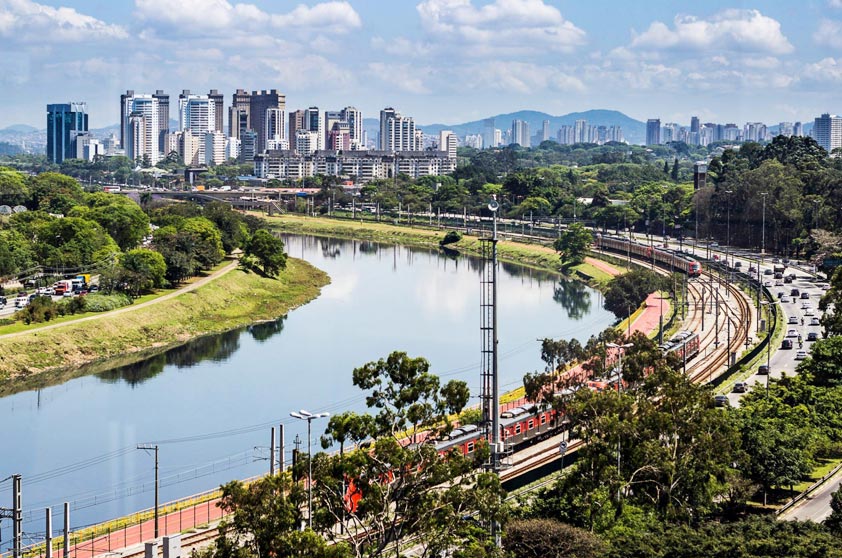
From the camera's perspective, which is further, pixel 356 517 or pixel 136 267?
pixel 136 267

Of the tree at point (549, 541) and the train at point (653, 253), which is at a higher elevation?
the train at point (653, 253)

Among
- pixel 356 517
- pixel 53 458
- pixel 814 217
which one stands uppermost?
pixel 814 217

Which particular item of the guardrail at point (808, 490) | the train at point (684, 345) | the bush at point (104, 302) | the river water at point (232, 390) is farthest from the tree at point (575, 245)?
the guardrail at point (808, 490)

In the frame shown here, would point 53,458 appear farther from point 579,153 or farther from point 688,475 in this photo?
point 579,153

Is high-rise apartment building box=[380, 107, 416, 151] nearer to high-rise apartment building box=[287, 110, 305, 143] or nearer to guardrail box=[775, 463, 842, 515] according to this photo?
high-rise apartment building box=[287, 110, 305, 143]

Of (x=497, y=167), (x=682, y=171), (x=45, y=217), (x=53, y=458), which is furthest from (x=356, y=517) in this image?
(x=497, y=167)

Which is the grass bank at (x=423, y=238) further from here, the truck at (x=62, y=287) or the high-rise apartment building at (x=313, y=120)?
the high-rise apartment building at (x=313, y=120)
